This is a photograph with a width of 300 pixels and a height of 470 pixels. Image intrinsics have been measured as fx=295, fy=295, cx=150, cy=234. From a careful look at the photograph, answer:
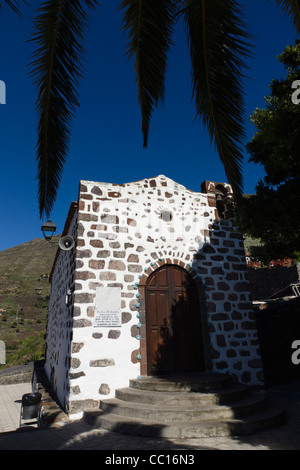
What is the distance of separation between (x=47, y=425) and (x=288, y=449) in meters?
3.81

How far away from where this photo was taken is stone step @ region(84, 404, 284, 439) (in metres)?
4.06

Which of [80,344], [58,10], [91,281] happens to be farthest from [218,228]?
[58,10]

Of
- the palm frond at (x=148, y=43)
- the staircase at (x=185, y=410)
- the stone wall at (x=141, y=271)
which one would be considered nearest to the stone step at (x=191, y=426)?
the staircase at (x=185, y=410)

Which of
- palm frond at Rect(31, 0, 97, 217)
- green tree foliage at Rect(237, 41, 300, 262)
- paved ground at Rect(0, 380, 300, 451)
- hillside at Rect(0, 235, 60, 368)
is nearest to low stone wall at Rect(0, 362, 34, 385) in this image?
hillside at Rect(0, 235, 60, 368)

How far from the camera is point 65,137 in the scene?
2.52 meters

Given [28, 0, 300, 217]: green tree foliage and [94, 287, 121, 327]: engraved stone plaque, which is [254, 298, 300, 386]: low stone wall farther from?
[28, 0, 300, 217]: green tree foliage

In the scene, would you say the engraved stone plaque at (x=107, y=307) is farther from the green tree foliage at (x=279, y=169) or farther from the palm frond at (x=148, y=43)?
the palm frond at (x=148, y=43)

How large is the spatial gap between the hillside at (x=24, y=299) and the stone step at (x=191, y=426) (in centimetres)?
1569

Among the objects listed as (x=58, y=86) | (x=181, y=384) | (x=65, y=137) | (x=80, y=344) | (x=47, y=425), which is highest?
(x=58, y=86)

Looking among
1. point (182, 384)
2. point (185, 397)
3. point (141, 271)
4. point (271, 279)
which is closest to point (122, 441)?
point (185, 397)

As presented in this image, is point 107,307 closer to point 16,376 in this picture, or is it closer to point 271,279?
point 16,376

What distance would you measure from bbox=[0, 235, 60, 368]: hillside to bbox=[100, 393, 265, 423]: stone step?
50.5 ft

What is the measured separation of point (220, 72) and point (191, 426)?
4.31 metres
